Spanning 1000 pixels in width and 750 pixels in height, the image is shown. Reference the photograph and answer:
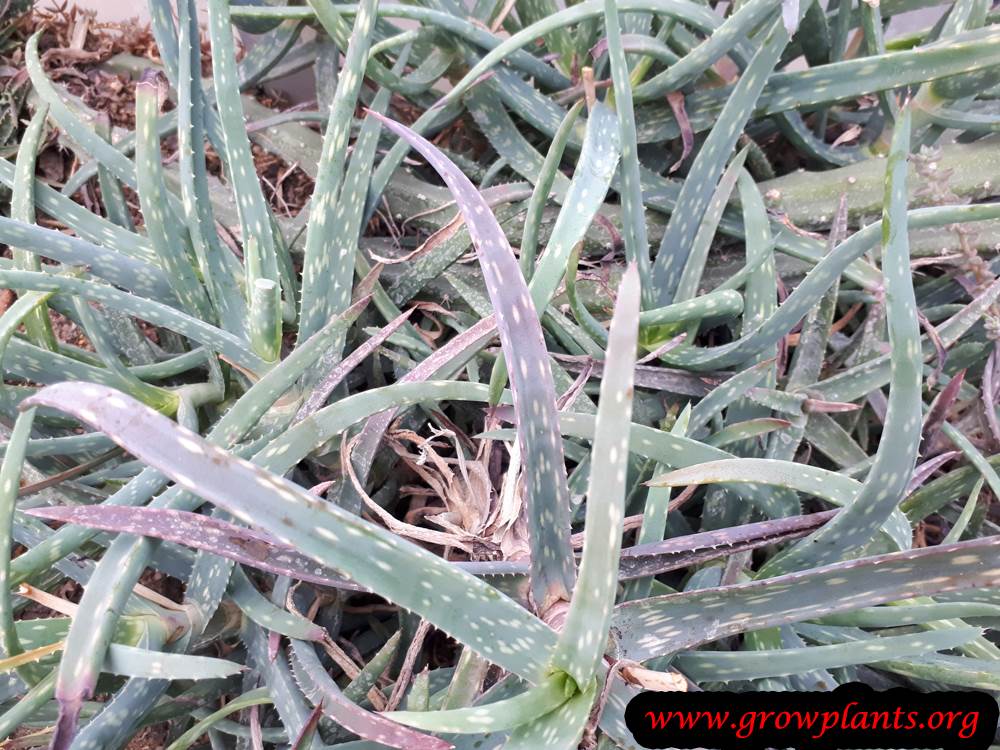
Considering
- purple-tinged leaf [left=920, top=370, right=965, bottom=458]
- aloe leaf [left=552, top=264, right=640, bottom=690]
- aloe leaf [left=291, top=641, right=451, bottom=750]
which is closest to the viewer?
aloe leaf [left=552, top=264, right=640, bottom=690]

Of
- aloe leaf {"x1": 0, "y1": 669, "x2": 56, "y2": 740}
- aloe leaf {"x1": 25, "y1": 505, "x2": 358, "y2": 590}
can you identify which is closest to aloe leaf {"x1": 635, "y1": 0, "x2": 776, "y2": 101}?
aloe leaf {"x1": 25, "y1": 505, "x2": 358, "y2": 590}

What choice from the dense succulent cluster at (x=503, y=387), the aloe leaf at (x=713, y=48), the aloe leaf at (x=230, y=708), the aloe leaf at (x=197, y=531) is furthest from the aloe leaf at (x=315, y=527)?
the aloe leaf at (x=713, y=48)

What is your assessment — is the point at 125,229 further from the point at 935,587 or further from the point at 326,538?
the point at 935,587

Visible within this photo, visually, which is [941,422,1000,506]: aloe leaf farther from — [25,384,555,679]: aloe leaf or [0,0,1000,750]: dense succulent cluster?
[25,384,555,679]: aloe leaf

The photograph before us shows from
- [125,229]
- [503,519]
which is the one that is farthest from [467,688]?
[125,229]

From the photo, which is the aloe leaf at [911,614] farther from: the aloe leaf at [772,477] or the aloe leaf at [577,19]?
the aloe leaf at [577,19]

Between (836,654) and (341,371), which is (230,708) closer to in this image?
(341,371)

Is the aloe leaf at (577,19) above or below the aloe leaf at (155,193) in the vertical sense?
above
